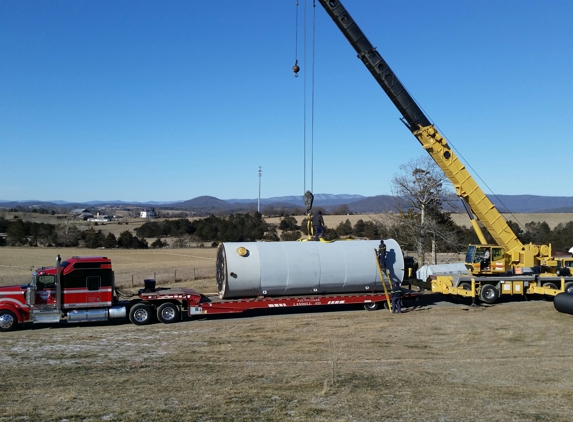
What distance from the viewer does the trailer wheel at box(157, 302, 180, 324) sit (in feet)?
67.5

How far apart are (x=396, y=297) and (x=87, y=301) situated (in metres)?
12.1

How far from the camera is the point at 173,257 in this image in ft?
193

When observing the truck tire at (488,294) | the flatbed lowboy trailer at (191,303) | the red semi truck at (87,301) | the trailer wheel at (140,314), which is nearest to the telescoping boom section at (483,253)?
the truck tire at (488,294)

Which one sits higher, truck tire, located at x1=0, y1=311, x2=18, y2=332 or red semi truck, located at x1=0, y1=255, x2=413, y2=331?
red semi truck, located at x1=0, y1=255, x2=413, y2=331

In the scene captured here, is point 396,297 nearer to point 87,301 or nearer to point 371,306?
point 371,306

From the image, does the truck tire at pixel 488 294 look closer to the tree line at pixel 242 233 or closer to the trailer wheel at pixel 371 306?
the trailer wheel at pixel 371 306

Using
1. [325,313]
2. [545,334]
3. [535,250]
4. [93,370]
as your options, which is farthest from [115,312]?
[535,250]

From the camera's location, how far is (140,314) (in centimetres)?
2027

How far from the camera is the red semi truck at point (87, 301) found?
1917 cm

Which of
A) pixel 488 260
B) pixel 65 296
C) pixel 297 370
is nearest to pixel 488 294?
pixel 488 260

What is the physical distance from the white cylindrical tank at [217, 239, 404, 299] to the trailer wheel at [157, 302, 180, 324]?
205 centimetres

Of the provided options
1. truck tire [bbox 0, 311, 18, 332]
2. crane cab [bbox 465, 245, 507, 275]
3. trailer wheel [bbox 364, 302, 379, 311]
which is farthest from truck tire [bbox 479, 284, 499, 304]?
truck tire [bbox 0, 311, 18, 332]

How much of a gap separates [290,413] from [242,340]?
7239 mm

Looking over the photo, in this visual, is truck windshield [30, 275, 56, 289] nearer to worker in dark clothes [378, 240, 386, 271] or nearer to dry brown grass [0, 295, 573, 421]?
dry brown grass [0, 295, 573, 421]
